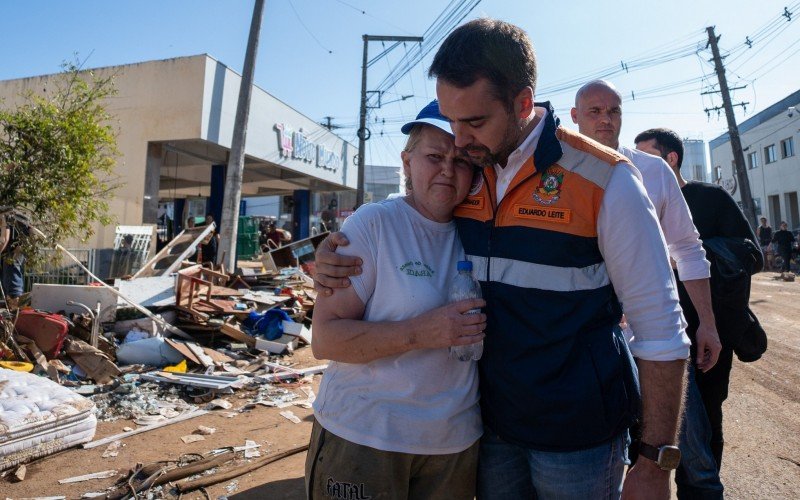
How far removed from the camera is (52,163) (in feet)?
21.6

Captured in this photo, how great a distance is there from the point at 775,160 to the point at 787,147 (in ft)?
5.17

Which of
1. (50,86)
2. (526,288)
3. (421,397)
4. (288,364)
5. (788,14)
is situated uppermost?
(788,14)

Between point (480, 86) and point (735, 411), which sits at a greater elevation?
point (480, 86)

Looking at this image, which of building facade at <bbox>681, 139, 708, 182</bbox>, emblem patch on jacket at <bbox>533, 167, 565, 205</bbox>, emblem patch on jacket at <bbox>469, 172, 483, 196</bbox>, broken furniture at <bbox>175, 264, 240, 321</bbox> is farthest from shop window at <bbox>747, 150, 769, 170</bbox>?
emblem patch on jacket at <bbox>533, 167, 565, 205</bbox>

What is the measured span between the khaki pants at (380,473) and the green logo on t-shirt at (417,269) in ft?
1.90

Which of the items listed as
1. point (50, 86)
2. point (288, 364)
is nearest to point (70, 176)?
point (288, 364)

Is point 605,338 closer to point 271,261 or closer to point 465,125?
point 465,125

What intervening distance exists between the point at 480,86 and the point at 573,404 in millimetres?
1001

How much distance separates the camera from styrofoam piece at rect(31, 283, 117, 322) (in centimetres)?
733

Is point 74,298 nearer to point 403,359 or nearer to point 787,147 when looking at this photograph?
point 403,359

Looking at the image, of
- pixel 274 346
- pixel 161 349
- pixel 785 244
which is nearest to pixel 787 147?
pixel 785 244

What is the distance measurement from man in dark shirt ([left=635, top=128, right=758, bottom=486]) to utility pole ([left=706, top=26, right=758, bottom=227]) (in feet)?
66.8

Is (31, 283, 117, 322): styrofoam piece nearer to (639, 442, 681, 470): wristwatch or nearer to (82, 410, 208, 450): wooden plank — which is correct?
(82, 410, 208, 450): wooden plank

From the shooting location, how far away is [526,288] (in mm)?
1552
